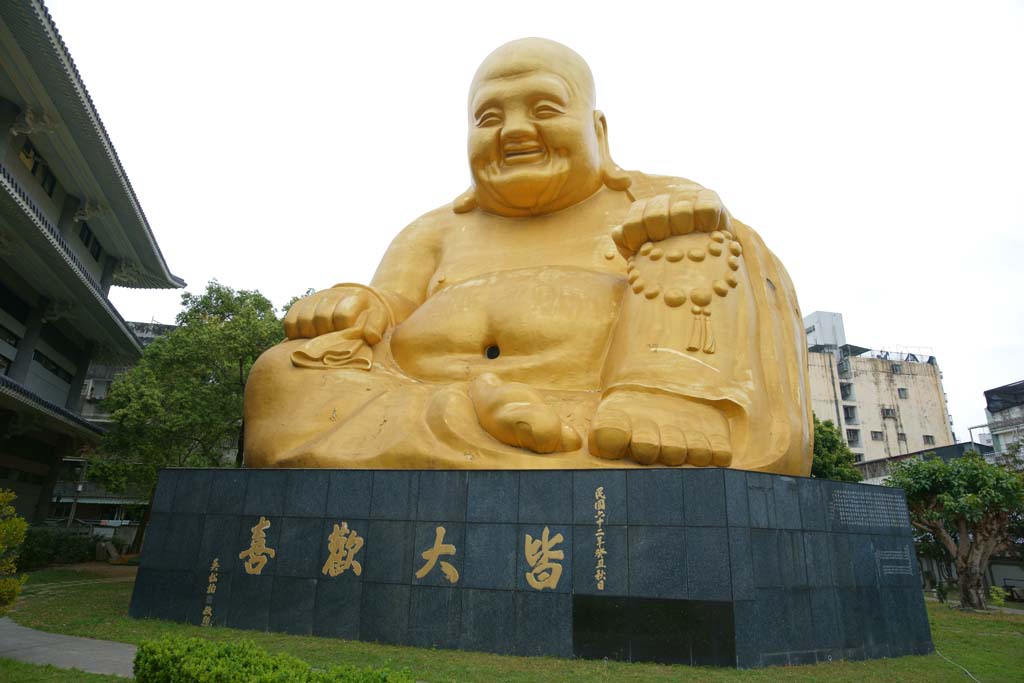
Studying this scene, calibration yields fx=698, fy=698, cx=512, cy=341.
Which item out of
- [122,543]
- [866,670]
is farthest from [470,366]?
[122,543]

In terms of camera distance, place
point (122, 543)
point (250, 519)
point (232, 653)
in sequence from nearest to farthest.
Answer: point (232, 653) → point (250, 519) → point (122, 543)

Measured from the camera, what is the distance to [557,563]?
4590mm

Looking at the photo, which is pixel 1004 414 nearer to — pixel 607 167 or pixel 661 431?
pixel 607 167

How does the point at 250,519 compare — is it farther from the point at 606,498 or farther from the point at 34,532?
the point at 34,532

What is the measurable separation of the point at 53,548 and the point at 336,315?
10.2 metres

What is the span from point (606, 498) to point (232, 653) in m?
2.41

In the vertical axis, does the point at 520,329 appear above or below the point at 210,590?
above

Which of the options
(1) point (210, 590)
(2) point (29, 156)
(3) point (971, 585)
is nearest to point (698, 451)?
(1) point (210, 590)

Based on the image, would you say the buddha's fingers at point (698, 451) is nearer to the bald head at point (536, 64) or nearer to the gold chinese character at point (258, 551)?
the gold chinese character at point (258, 551)

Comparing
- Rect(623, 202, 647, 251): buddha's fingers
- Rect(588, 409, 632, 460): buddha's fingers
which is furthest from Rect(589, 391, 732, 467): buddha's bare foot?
Rect(623, 202, 647, 251): buddha's fingers

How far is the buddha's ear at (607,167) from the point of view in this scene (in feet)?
23.4

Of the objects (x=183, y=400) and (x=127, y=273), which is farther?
(x=127, y=273)

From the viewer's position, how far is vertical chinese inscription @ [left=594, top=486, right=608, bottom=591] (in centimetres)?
447

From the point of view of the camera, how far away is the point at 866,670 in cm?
441
